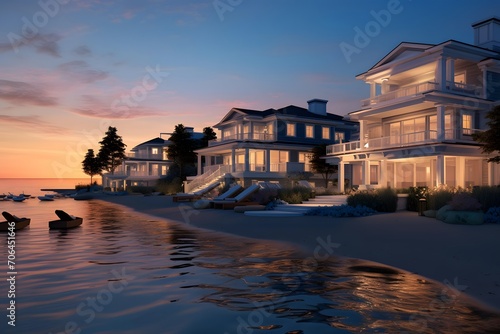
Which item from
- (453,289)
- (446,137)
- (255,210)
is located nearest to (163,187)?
(255,210)

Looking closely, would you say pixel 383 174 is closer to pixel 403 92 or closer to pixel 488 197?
pixel 403 92

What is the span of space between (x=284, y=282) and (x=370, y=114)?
26814 mm

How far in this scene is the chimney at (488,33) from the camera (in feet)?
107

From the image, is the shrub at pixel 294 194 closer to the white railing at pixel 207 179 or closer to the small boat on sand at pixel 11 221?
the small boat on sand at pixel 11 221

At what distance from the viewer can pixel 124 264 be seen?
35.9 ft

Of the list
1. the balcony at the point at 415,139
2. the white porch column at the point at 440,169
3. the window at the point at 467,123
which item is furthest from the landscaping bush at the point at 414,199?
the window at the point at 467,123

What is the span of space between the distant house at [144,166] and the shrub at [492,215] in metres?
58.2

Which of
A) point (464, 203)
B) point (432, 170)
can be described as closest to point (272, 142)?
point (432, 170)

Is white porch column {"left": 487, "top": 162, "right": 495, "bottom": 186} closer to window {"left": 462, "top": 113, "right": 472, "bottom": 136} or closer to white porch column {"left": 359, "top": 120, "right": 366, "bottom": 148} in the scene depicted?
window {"left": 462, "top": 113, "right": 472, "bottom": 136}

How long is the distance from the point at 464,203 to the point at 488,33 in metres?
22.5

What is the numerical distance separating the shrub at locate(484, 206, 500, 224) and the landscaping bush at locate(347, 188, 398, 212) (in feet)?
17.7

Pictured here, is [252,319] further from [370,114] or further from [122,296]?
[370,114]

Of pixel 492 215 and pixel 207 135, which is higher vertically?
pixel 207 135

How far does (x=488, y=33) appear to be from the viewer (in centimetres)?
3284
